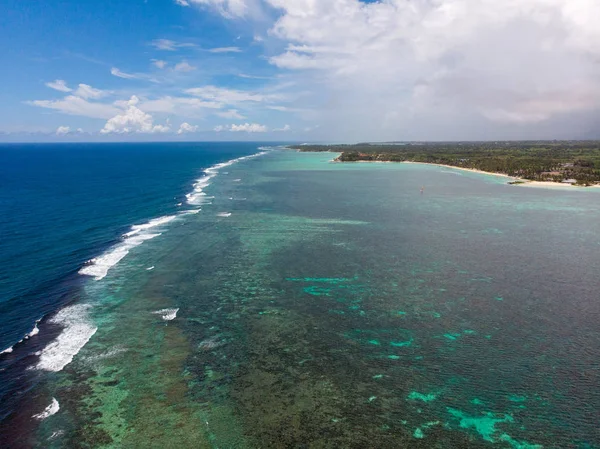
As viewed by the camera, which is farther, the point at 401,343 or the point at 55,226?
the point at 55,226

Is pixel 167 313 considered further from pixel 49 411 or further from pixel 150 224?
pixel 150 224

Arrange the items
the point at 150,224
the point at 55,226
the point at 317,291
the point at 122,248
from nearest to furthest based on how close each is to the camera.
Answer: the point at 317,291 < the point at 122,248 < the point at 55,226 < the point at 150,224

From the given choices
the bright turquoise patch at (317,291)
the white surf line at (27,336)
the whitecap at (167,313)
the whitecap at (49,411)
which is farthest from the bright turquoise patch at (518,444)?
the white surf line at (27,336)

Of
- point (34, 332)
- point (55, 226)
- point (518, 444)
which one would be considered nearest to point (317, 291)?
point (518, 444)

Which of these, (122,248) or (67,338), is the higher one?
(122,248)

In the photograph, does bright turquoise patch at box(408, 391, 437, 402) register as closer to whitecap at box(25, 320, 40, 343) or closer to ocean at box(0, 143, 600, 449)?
ocean at box(0, 143, 600, 449)

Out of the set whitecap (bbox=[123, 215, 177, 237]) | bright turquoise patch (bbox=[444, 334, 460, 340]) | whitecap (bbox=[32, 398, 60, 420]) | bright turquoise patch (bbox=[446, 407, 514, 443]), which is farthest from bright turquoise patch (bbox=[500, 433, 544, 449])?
whitecap (bbox=[123, 215, 177, 237])

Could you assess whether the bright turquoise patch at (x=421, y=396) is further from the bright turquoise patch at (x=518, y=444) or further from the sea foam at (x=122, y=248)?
the sea foam at (x=122, y=248)
